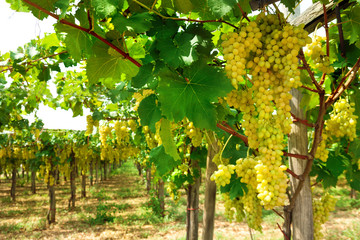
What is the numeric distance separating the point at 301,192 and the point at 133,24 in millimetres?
1477

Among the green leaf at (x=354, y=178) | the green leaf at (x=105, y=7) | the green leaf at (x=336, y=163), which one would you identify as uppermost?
the green leaf at (x=105, y=7)

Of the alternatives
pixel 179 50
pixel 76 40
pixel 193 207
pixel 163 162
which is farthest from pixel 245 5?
pixel 193 207

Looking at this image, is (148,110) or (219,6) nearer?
(219,6)

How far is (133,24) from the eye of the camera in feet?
2.61

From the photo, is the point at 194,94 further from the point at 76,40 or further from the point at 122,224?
the point at 122,224

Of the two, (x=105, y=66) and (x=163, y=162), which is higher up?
(x=105, y=66)

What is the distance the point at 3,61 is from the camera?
9.56 ft

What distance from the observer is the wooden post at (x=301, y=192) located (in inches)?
62.1

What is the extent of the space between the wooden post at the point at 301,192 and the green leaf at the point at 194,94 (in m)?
1.14

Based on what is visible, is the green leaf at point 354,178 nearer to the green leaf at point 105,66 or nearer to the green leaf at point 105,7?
the green leaf at point 105,66

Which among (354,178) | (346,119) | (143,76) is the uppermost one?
(143,76)

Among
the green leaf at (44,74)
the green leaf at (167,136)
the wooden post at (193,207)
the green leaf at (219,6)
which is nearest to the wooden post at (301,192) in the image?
the green leaf at (167,136)

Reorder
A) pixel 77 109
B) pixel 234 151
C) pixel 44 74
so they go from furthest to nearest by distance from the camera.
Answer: pixel 77 109 → pixel 44 74 → pixel 234 151

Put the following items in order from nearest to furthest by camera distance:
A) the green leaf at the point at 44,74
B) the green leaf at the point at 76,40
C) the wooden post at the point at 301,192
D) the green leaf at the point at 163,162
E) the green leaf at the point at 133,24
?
the green leaf at the point at 133,24 < the green leaf at the point at 76,40 < the green leaf at the point at 163,162 < the wooden post at the point at 301,192 < the green leaf at the point at 44,74
